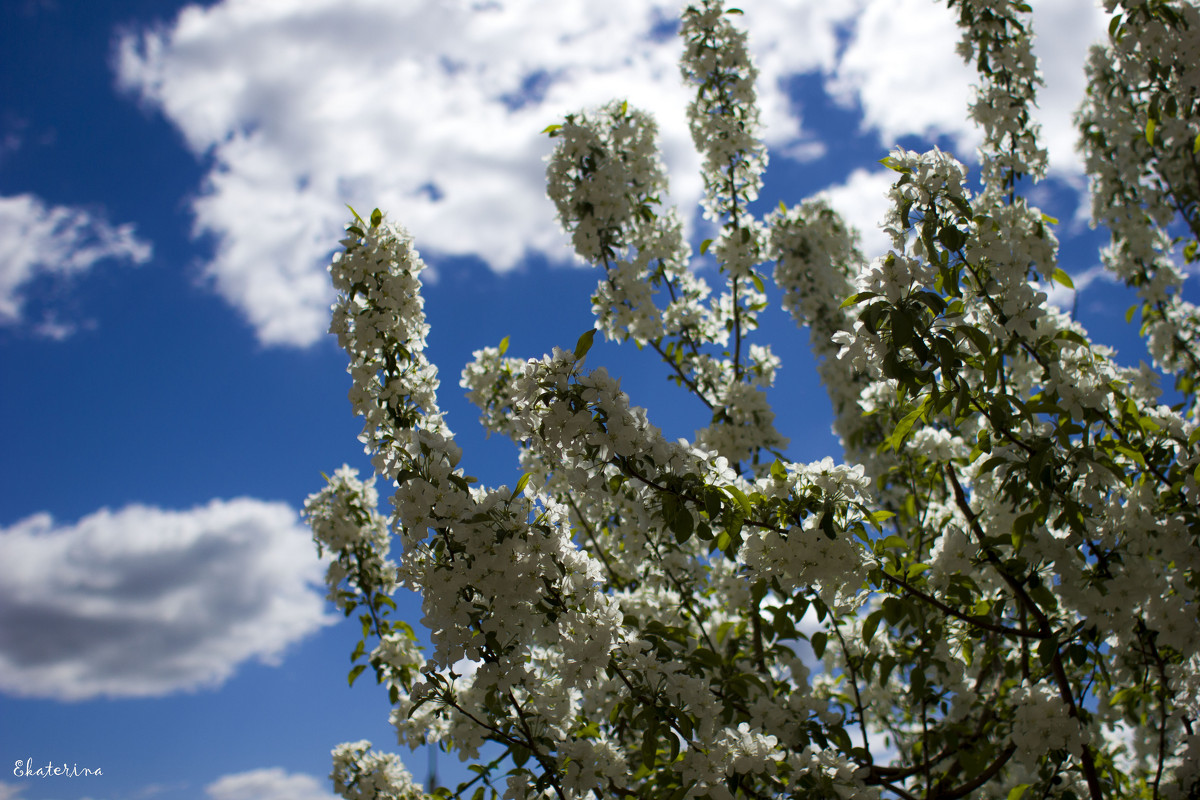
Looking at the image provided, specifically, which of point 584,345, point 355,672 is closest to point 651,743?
point 584,345

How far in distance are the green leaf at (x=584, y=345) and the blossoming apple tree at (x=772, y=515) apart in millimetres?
35

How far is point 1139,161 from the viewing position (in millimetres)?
6695

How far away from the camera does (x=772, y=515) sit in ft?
7.78

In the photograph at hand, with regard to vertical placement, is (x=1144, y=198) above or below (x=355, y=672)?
above

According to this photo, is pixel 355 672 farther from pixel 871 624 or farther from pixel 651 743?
pixel 871 624

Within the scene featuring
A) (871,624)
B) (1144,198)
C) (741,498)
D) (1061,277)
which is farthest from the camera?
(1144,198)

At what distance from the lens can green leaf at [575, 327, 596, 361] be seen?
7.79ft

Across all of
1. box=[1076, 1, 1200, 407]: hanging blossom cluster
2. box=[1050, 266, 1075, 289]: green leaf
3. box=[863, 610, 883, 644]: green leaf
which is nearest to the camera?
box=[863, 610, 883, 644]: green leaf

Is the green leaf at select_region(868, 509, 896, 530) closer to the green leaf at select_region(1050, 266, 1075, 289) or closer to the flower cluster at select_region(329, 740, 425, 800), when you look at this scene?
the green leaf at select_region(1050, 266, 1075, 289)

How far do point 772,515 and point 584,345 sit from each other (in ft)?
2.75

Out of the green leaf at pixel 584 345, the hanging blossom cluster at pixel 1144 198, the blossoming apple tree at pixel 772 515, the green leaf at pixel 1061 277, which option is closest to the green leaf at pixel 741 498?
the blossoming apple tree at pixel 772 515

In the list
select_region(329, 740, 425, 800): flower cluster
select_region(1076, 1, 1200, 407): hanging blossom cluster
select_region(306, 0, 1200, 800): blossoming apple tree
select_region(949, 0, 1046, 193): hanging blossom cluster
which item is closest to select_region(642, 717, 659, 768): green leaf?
select_region(306, 0, 1200, 800): blossoming apple tree

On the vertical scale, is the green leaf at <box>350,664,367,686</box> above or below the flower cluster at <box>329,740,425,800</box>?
above

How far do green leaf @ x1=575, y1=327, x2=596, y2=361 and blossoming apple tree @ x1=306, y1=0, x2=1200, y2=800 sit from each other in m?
0.04
